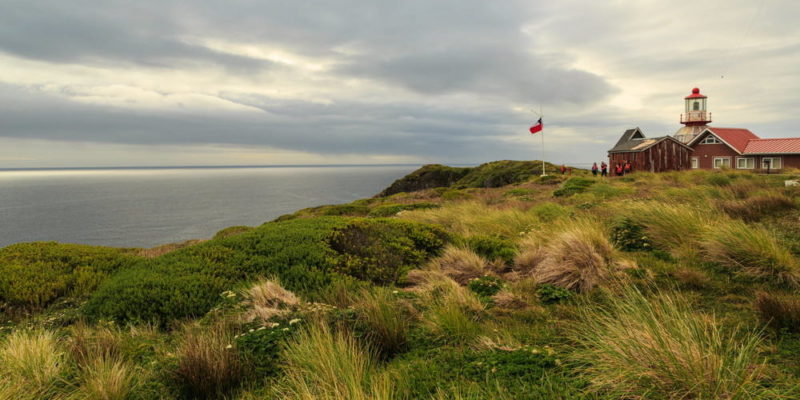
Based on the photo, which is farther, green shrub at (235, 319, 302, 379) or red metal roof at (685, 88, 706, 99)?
red metal roof at (685, 88, 706, 99)

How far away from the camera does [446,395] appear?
10.2ft

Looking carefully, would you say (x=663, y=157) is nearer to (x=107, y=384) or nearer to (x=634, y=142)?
(x=634, y=142)

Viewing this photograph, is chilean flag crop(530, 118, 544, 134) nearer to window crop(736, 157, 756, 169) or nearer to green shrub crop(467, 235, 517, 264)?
window crop(736, 157, 756, 169)

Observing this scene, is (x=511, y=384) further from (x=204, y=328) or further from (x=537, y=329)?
(x=204, y=328)

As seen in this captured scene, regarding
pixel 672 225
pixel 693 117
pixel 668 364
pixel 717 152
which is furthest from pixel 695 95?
pixel 668 364

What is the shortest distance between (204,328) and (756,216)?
11.3 meters

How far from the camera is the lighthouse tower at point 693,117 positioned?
1886 inches

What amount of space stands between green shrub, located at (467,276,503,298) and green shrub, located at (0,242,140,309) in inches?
344

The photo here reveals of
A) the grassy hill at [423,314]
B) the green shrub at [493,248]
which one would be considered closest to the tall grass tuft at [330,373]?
the grassy hill at [423,314]

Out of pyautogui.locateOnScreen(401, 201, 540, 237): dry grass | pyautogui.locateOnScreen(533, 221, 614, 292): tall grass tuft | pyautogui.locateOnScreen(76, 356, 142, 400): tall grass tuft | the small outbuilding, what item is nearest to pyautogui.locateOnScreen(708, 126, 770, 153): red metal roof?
the small outbuilding

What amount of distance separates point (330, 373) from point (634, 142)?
53699 mm

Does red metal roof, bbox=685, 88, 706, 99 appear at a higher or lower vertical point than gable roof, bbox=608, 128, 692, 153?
higher

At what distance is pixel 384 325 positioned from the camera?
456 centimetres

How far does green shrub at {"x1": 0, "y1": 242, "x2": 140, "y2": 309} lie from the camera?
833cm
